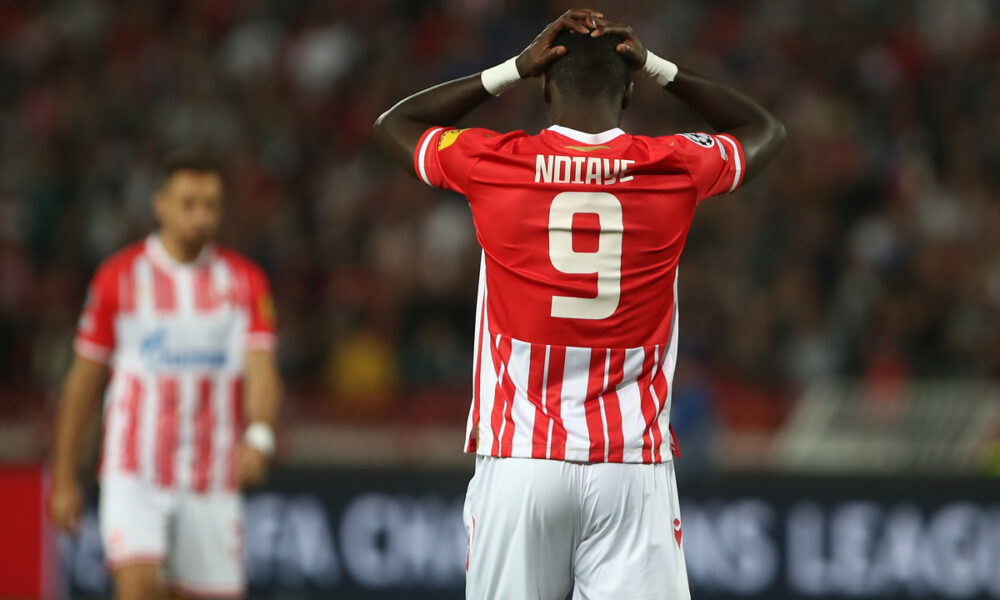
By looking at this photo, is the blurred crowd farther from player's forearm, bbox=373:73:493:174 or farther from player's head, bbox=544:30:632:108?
player's head, bbox=544:30:632:108

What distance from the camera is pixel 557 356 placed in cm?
379

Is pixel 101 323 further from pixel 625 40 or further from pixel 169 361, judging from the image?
pixel 625 40

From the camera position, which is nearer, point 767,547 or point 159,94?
point 767,547

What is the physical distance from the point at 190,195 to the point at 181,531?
1.44m

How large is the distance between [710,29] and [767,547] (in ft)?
22.6

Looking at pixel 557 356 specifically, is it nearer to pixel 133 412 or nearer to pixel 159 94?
pixel 133 412

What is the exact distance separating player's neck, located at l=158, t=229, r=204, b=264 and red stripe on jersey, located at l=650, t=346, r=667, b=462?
9.57 feet

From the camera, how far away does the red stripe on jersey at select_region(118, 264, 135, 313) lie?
6.09 meters

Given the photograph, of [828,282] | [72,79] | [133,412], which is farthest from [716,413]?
[72,79]

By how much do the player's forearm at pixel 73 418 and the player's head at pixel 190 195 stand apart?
70 cm

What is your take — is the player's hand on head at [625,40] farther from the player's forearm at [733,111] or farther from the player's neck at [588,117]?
→ the player's forearm at [733,111]

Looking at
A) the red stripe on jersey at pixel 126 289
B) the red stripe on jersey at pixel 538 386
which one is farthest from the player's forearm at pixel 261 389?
the red stripe on jersey at pixel 538 386

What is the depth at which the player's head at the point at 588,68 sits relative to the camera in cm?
379

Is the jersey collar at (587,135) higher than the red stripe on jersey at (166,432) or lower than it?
higher
